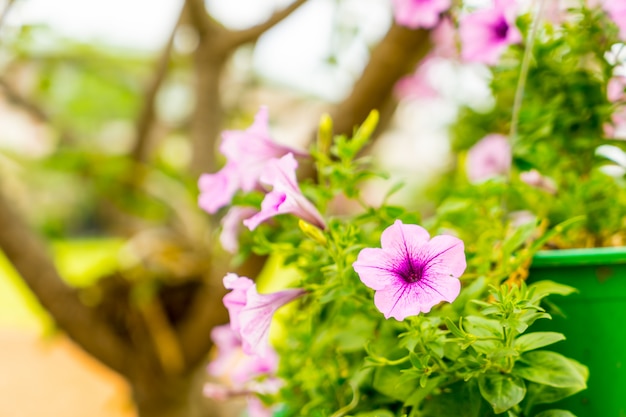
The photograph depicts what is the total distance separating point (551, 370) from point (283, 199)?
24cm

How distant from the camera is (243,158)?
66 centimetres

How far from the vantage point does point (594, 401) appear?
1.82 feet

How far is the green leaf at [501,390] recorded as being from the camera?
472 mm

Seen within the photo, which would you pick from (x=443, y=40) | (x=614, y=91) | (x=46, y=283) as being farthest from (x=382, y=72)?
Answer: (x=46, y=283)

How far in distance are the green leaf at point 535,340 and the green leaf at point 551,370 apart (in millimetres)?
19

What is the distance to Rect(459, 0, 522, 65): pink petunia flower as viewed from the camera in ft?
Answer: 2.27

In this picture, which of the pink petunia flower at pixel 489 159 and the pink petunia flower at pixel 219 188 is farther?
the pink petunia flower at pixel 489 159

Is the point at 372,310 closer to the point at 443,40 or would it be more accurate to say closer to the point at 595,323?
the point at 595,323

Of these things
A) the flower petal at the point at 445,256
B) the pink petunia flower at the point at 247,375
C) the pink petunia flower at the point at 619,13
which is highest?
the pink petunia flower at the point at 619,13

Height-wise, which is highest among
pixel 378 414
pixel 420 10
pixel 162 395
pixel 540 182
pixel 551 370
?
pixel 420 10

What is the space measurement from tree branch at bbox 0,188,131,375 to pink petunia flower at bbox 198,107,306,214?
A: 816 mm

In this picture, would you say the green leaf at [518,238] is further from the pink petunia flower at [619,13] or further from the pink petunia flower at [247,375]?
the pink petunia flower at [247,375]

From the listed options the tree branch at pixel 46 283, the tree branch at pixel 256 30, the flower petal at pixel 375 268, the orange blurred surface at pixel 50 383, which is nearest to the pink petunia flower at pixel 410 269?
the flower petal at pixel 375 268

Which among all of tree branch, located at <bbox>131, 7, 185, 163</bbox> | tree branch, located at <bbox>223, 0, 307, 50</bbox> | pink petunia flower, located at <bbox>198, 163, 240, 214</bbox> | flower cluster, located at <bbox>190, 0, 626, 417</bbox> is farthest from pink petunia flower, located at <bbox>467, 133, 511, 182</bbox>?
tree branch, located at <bbox>131, 7, 185, 163</bbox>
